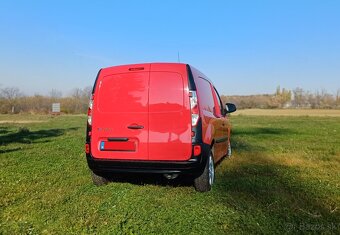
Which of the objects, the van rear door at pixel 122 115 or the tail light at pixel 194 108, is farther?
the van rear door at pixel 122 115

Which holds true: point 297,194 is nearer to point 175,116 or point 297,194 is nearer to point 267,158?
point 175,116

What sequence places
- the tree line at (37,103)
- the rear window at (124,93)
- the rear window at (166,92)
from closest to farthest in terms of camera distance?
1. the rear window at (166,92)
2. the rear window at (124,93)
3. the tree line at (37,103)

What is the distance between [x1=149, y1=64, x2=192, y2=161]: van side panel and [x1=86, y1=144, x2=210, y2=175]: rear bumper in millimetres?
86

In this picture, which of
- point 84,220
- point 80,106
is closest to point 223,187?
point 84,220

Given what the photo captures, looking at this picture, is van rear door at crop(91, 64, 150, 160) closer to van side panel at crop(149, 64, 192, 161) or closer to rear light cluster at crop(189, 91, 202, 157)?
van side panel at crop(149, 64, 192, 161)

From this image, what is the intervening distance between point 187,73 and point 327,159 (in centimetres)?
537

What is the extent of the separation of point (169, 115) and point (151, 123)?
0.30 m

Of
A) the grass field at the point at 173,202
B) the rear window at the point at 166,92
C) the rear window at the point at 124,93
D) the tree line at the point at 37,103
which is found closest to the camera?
the grass field at the point at 173,202

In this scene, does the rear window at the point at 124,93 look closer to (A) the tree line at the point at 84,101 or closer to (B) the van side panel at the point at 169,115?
(B) the van side panel at the point at 169,115

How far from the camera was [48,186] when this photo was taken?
598cm

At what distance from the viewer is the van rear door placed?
17.1 feet

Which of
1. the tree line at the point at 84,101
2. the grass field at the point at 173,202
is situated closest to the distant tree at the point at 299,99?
the tree line at the point at 84,101

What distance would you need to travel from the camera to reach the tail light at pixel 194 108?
16.5 feet

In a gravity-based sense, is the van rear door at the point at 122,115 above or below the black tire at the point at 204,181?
above
